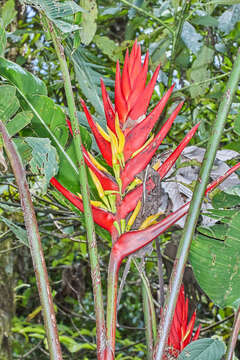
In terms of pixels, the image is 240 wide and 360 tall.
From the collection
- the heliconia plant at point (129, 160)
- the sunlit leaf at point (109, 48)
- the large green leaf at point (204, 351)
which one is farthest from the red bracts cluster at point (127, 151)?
the sunlit leaf at point (109, 48)

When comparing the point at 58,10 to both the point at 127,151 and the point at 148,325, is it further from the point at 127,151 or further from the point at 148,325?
the point at 148,325

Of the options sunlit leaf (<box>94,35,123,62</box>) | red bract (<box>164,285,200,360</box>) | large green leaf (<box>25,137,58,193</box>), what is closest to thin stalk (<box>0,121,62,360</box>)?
large green leaf (<box>25,137,58,193</box>)

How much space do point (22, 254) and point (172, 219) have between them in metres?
1.34

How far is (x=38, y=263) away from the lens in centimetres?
37

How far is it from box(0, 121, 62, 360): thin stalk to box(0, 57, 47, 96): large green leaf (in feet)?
0.36

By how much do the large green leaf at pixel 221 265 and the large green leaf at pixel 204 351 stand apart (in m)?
0.04

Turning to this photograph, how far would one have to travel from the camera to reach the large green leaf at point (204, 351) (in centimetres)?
37

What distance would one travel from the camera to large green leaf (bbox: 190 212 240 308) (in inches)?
15.8

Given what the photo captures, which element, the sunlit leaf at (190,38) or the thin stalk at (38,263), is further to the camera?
the sunlit leaf at (190,38)

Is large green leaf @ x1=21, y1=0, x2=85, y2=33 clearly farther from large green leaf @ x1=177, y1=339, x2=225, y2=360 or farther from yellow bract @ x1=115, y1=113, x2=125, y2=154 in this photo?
large green leaf @ x1=177, y1=339, x2=225, y2=360

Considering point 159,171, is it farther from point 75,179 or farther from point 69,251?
point 69,251

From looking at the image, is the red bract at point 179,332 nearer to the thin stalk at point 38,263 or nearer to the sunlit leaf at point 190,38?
the thin stalk at point 38,263

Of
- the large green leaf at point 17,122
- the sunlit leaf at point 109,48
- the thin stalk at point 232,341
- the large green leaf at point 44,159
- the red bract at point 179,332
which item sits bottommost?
the red bract at point 179,332

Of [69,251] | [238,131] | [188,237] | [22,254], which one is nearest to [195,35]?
[238,131]
